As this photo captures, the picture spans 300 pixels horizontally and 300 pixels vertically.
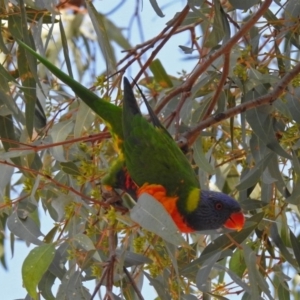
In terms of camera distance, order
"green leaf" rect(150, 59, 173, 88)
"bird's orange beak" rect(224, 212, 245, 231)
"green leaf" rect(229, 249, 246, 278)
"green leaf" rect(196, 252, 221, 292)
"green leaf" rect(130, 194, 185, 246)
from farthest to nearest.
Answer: "green leaf" rect(150, 59, 173, 88) → "green leaf" rect(229, 249, 246, 278) → "bird's orange beak" rect(224, 212, 245, 231) → "green leaf" rect(196, 252, 221, 292) → "green leaf" rect(130, 194, 185, 246)

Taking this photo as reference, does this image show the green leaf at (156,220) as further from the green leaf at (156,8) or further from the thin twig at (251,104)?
the green leaf at (156,8)

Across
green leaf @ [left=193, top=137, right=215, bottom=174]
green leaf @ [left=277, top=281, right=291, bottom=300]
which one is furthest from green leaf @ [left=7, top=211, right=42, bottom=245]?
green leaf @ [left=277, top=281, right=291, bottom=300]

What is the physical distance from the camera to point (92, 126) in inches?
71.3

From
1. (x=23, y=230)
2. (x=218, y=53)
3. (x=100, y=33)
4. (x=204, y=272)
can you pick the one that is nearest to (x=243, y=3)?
(x=218, y=53)

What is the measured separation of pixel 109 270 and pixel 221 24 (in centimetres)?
61

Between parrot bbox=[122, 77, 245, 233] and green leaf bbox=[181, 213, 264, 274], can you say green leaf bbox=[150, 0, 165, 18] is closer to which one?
parrot bbox=[122, 77, 245, 233]

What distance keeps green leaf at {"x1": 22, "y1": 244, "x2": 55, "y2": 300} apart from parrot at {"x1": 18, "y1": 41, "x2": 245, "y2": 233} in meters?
0.34

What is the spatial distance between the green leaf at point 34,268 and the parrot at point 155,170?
1.12ft

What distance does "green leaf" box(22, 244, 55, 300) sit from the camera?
51.4 inches

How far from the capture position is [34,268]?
4.32 ft

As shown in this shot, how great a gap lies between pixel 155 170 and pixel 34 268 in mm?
436

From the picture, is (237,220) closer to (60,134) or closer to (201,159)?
(201,159)

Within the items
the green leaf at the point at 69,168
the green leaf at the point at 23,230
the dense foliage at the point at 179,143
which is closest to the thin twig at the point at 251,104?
the dense foliage at the point at 179,143

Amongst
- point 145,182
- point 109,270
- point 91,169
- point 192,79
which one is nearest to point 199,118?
point 192,79
